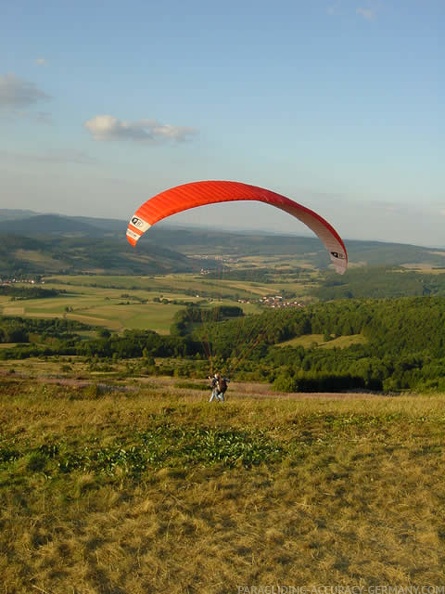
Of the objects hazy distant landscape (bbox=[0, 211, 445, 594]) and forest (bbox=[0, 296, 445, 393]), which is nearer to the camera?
hazy distant landscape (bbox=[0, 211, 445, 594])

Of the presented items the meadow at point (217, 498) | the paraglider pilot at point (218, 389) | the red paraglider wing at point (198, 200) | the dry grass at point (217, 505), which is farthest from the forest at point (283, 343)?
the dry grass at point (217, 505)

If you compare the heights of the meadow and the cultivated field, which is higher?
the meadow

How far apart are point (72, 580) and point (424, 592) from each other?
4.58 m

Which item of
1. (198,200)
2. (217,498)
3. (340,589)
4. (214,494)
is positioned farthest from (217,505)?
(198,200)

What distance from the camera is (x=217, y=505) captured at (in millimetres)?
9211

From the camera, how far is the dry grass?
23.4 ft

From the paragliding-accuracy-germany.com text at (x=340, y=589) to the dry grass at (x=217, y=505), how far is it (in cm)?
8

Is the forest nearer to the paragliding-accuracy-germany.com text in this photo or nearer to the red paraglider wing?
the red paraglider wing

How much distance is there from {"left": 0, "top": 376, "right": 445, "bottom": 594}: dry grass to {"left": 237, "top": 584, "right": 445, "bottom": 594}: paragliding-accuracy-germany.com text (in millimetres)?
79

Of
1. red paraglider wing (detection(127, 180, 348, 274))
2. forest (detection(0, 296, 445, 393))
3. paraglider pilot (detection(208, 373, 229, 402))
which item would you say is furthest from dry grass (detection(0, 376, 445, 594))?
forest (detection(0, 296, 445, 393))

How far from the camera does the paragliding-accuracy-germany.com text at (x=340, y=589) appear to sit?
22.1 feet

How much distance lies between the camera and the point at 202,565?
7285 millimetres

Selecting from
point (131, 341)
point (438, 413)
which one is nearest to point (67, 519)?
point (438, 413)

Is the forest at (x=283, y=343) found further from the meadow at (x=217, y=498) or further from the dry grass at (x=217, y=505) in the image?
the dry grass at (x=217, y=505)
